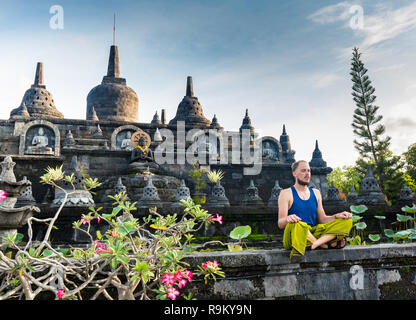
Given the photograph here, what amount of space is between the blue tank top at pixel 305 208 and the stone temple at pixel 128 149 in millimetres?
2982

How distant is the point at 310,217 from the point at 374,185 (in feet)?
18.3

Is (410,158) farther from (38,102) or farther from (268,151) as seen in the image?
(38,102)

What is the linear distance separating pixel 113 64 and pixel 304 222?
27601 millimetres

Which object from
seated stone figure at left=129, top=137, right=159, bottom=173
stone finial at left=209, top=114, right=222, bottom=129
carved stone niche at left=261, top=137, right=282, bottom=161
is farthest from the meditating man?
stone finial at left=209, top=114, right=222, bottom=129

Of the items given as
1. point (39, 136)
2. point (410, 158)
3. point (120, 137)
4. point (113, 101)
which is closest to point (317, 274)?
point (120, 137)

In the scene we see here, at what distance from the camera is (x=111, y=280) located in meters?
2.28

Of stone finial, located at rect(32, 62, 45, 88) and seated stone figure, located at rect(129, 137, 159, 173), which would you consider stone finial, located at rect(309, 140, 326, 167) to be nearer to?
seated stone figure, located at rect(129, 137, 159, 173)

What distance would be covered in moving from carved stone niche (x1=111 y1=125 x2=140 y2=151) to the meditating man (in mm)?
A: 15892

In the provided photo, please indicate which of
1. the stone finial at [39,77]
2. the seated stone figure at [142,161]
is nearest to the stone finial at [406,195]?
the seated stone figure at [142,161]

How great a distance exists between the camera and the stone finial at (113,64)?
90.2 feet

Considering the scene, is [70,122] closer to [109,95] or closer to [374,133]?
[109,95]

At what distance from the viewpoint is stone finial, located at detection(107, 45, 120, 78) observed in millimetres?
27500
